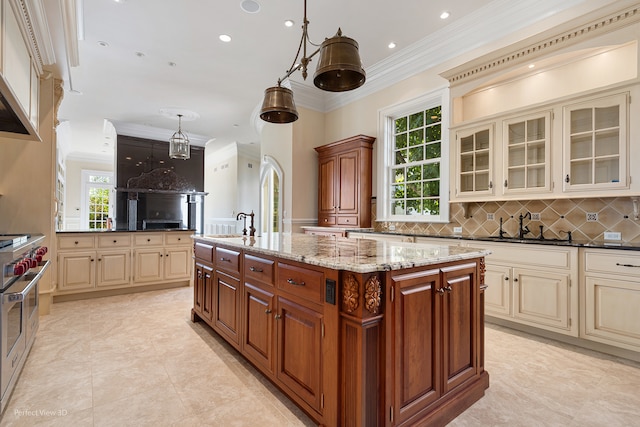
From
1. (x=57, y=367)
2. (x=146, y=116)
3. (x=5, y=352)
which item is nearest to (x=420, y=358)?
(x=5, y=352)

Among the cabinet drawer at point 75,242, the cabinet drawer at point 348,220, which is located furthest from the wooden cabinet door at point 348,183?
the cabinet drawer at point 75,242

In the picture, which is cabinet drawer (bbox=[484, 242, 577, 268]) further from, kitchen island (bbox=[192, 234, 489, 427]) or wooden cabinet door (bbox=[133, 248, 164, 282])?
wooden cabinet door (bbox=[133, 248, 164, 282])

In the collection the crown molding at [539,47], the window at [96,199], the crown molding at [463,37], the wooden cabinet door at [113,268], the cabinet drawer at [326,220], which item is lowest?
the wooden cabinet door at [113,268]

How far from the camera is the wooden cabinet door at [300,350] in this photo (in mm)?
1590

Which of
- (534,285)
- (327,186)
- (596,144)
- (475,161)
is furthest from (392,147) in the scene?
(534,285)

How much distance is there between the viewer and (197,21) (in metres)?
3.63

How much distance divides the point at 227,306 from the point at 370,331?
5.05 feet

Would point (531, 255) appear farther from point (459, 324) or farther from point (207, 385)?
point (207, 385)

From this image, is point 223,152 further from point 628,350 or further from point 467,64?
point 628,350

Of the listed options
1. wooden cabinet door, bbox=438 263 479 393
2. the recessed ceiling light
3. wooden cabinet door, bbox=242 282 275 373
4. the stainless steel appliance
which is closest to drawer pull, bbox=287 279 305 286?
wooden cabinet door, bbox=242 282 275 373

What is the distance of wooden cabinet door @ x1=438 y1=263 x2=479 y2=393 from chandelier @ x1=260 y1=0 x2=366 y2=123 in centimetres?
127

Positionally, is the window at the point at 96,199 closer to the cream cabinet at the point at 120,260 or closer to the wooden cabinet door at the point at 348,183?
the cream cabinet at the point at 120,260

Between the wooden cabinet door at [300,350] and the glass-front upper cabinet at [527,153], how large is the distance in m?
2.74

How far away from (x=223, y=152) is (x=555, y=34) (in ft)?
28.5
